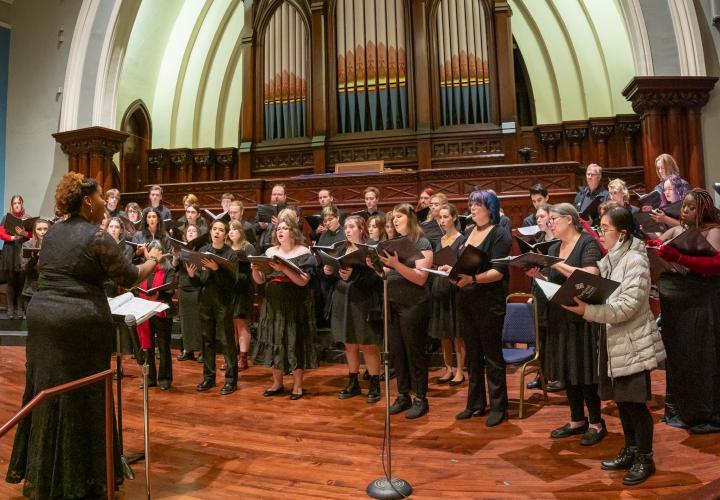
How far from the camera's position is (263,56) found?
32.6 feet

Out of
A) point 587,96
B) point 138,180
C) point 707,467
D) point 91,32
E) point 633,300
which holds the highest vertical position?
point 91,32

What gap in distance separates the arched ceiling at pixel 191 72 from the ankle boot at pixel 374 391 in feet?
27.5

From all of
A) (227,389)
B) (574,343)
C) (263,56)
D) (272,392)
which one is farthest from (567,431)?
(263,56)

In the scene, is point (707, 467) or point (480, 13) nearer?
point (707, 467)

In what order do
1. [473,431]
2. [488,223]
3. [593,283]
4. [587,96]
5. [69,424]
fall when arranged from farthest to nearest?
[587,96] → [488,223] → [473,431] → [593,283] → [69,424]

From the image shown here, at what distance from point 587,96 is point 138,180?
27.2 ft

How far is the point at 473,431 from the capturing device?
3477 mm

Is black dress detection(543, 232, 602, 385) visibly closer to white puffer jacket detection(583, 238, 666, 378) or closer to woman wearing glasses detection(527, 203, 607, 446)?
woman wearing glasses detection(527, 203, 607, 446)

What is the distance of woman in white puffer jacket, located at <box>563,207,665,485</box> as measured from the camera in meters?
2.63

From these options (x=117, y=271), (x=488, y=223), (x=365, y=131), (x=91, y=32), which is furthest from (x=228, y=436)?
(x=91, y=32)

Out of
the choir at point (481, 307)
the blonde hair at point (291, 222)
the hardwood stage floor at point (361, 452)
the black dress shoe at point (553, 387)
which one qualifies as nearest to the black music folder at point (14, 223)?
the choir at point (481, 307)

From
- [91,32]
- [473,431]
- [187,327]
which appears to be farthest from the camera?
[91,32]

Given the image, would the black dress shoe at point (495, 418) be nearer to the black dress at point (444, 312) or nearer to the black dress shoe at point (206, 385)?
the black dress at point (444, 312)

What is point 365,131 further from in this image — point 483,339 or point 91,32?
point 483,339
